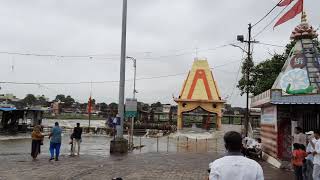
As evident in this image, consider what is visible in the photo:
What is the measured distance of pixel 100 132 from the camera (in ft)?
170

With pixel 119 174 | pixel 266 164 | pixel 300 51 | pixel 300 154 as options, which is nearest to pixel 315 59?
pixel 300 51

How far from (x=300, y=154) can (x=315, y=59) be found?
6930 millimetres

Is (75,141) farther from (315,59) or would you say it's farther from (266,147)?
(315,59)

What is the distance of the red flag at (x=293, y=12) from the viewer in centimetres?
1786

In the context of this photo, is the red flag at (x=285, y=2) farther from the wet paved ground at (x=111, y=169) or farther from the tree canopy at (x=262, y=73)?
the tree canopy at (x=262, y=73)

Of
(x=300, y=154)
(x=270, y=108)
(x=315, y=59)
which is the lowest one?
(x=300, y=154)

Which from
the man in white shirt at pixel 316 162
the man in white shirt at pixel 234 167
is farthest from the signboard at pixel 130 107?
the man in white shirt at pixel 234 167

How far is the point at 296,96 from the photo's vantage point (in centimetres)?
1750

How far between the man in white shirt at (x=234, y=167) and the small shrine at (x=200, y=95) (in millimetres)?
45639

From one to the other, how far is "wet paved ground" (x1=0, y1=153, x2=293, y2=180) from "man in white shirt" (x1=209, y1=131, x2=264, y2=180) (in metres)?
10.3

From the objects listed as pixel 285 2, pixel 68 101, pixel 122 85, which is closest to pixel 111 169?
pixel 122 85

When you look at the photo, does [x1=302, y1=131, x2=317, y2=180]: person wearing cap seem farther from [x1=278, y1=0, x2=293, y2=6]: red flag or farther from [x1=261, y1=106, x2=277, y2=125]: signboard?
[x1=278, y1=0, x2=293, y2=6]: red flag

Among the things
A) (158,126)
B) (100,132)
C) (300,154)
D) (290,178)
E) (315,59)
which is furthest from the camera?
(158,126)

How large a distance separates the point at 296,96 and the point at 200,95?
33.6 m
